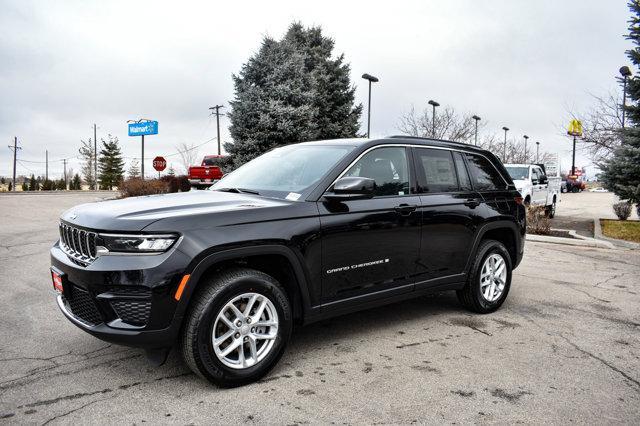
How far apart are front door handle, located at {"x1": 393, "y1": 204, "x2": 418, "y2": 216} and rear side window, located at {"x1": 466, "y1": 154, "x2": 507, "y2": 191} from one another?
1.17 m

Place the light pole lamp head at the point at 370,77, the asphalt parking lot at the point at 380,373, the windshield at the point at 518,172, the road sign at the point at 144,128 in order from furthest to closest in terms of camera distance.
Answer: the road sign at the point at 144,128 → the light pole lamp head at the point at 370,77 → the windshield at the point at 518,172 → the asphalt parking lot at the point at 380,373

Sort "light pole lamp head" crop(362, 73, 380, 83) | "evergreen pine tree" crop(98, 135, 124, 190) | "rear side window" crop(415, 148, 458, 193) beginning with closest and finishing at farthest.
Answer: "rear side window" crop(415, 148, 458, 193)
"light pole lamp head" crop(362, 73, 380, 83)
"evergreen pine tree" crop(98, 135, 124, 190)

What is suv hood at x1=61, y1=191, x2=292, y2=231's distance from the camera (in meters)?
→ 3.25

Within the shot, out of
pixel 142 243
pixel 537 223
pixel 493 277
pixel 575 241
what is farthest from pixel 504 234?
pixel 537 223

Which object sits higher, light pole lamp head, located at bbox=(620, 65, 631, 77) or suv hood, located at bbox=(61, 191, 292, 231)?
light pole lamp head, located at bbox=(620, 65, 631, 77)

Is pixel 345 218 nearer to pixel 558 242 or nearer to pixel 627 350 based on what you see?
pixel 627 350

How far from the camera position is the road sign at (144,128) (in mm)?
32656

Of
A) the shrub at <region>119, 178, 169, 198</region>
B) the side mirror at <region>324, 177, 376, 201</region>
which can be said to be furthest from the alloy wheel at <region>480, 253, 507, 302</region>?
the shrub at <region>119, 178, 169, 198</region>

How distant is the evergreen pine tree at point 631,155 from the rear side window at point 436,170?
10919 millimetres

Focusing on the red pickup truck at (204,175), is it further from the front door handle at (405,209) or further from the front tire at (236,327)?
the front tire at (236,327)

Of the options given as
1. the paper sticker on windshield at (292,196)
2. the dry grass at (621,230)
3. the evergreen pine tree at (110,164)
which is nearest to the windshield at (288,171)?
the paper sticker on windshield at (292,196)

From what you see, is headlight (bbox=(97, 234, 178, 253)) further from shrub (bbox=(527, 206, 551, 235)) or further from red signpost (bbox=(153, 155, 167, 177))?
red signpost (bbox=(153, 155, 167, 177))

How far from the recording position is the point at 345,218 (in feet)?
13.2

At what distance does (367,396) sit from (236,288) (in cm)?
114
